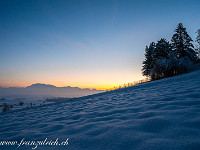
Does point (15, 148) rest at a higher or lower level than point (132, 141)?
lower

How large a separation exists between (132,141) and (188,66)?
15640 millimetres

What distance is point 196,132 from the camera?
110 centimetres

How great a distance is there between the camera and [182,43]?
68.5 feet

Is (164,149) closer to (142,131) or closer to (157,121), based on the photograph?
(142,131)

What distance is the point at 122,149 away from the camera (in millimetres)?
1026

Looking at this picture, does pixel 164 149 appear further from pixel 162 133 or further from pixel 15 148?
pixel 15 148

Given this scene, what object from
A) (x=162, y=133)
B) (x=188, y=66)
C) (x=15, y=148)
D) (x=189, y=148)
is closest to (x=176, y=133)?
(x=162, y=133)

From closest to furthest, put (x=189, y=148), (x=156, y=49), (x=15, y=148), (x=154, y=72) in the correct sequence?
(x=189, y=148), (x=15, y=148), (x=154, y=72), (x=156, y=49)

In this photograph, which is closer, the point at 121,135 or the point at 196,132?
the point at 196,132

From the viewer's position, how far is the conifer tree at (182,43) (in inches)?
810

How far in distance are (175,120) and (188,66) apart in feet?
48.9

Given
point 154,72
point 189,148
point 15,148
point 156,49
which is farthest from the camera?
point 156,49

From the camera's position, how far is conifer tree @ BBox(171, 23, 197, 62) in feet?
67.5

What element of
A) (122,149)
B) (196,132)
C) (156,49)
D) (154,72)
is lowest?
(122,149)
